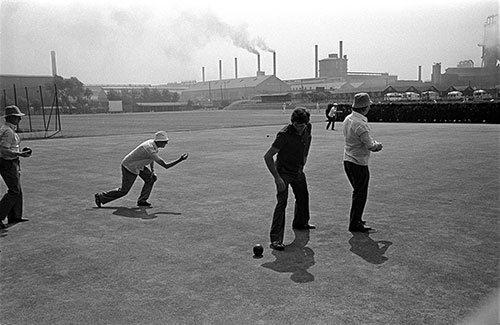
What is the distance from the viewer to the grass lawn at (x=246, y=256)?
4367 mm

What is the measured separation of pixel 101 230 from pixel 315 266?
11.5 feet

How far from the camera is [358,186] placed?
6.80 meters

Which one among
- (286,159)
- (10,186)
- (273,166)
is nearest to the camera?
(273,166)

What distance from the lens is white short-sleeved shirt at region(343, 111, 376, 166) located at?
661 cm

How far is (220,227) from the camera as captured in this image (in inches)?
286

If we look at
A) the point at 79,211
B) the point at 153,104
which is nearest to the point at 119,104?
the point at 153,104

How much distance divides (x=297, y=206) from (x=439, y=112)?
3072 cm

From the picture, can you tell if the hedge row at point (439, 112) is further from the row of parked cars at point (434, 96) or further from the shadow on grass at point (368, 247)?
the row of parked cars at point (434, 96)

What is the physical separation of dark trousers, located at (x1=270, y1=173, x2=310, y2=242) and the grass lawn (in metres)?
0.22

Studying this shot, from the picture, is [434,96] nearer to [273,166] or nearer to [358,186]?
[358,186]

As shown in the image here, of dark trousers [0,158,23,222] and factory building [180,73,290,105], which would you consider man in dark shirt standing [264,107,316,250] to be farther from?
factory building [180,73,290,105]

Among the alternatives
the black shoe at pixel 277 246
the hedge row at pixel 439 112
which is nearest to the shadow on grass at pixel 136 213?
the black shoe at pixel 277 246

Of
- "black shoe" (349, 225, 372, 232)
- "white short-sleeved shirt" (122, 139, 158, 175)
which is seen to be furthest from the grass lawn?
"white short-sleeved shirt" (122, 139, 158, 175)

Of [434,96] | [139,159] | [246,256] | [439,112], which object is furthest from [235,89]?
[246,256]
